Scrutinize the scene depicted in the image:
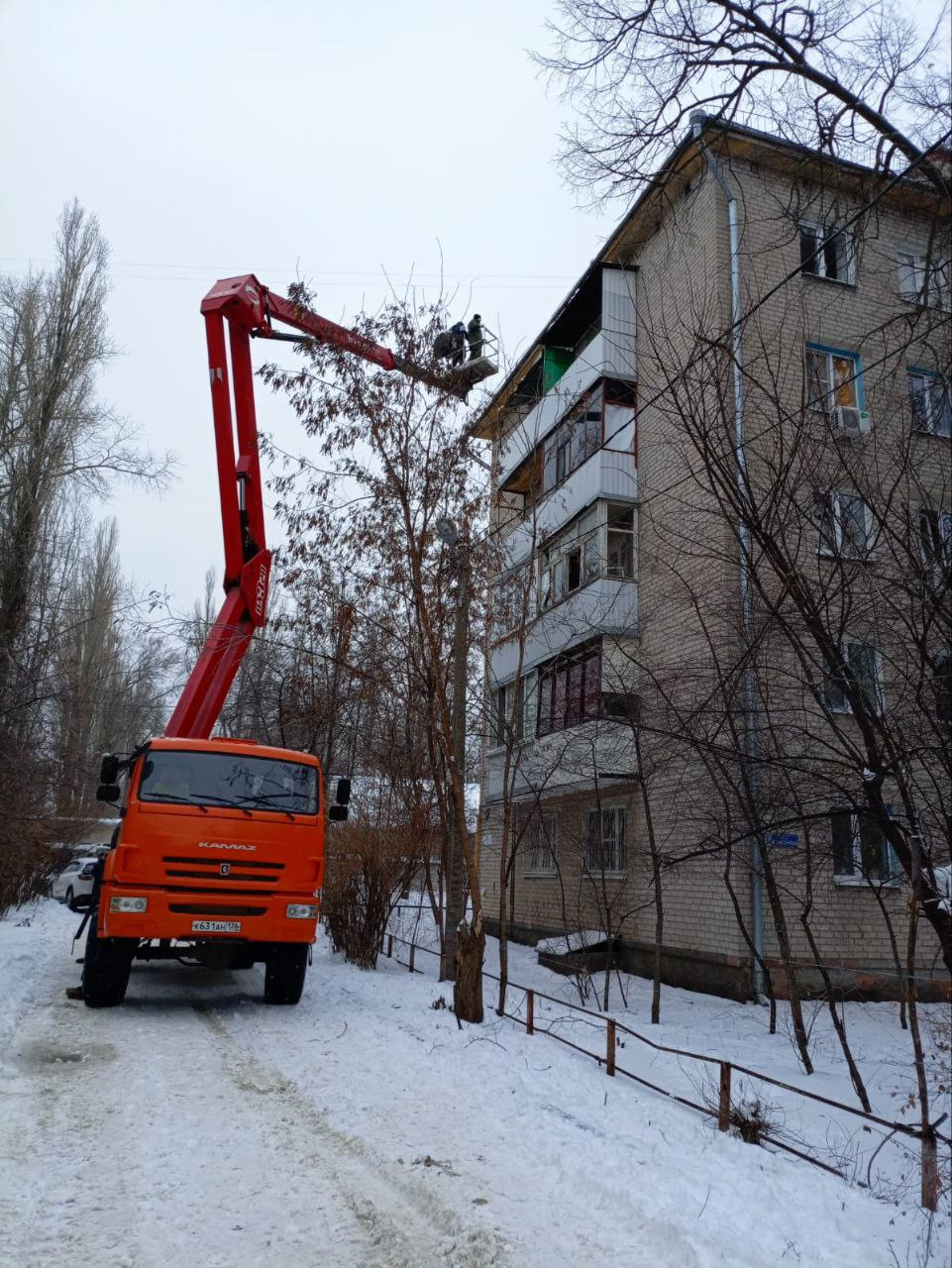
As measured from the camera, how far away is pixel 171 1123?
5531 mm

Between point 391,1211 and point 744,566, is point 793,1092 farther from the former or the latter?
point 744,566

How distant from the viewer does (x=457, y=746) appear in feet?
36.1

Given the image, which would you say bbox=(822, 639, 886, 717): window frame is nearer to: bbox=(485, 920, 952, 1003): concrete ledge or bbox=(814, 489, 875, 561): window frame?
bbox=(814, 489, 875, 561): window frame

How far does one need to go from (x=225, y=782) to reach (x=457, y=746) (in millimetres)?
2758

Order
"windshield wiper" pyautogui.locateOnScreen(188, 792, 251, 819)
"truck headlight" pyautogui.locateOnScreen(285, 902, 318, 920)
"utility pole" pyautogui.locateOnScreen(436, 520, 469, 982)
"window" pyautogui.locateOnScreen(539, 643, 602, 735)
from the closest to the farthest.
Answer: "truck headlight" pyautogui.locateOnScreen(285, 902, 318, 920) < "windshield wiper" pyautogui.locateOnScreen(188, 792, 251, 819) < "utility pole" pyautogui.locateOnScreen(436, 520, 469, 982) < "window" pyautogui.locateOnScreen(539, 643, 602, 735)

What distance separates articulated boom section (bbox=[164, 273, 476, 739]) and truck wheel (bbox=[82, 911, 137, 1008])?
2.39 metres

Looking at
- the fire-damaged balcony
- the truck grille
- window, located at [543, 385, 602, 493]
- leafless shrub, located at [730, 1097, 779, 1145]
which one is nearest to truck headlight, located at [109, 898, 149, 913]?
the truck grille

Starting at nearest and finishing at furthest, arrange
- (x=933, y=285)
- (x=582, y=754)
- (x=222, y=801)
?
1. (x=933, y=285)
2. (x=222, y=801)
3. (x=582, y=754)

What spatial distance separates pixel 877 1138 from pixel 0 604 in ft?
60.7

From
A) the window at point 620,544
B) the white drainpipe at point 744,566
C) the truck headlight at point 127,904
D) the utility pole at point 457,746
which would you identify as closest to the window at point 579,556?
the window at point 620,544

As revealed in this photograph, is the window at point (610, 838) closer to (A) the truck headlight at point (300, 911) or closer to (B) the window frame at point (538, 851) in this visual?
(B) the window frame at point (538, 851)

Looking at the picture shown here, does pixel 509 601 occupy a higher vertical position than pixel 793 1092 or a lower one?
higher

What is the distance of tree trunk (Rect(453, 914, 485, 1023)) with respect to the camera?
8.89 metres

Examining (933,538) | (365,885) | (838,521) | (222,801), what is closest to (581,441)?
(365,885)
